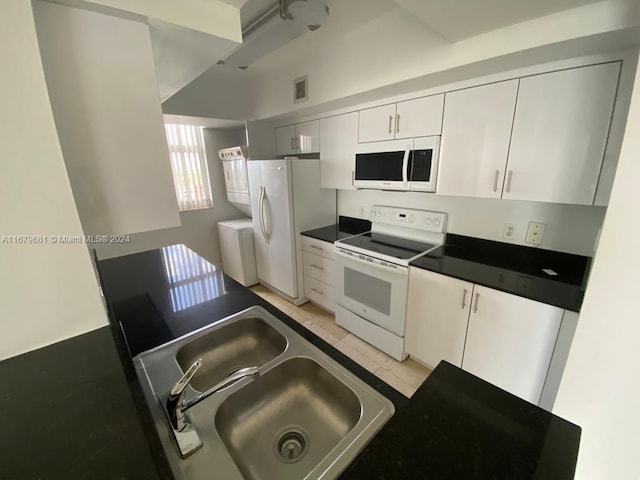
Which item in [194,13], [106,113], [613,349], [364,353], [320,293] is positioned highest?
[194,13]

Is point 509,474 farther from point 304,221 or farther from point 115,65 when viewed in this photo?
point 304,221

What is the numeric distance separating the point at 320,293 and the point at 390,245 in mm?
1006

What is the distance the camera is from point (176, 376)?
0.87m

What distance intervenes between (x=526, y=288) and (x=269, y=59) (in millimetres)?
2849

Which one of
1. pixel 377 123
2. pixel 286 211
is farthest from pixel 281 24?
pixel 286 211

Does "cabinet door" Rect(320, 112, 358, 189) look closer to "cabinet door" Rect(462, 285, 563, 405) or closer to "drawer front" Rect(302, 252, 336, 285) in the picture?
"drawer front" Rect(302, 252, 336, 285)

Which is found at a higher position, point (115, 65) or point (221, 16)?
point (221, 16)

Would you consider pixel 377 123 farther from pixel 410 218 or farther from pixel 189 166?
pixel 189 166

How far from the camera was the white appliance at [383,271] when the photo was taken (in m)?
2.04

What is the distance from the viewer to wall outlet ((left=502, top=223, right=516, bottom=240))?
191 centimetres

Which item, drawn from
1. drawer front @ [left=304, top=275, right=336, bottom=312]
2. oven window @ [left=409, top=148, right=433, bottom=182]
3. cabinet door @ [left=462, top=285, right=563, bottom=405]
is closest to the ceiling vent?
oven window @ [left=409, top=148, right=433, bottom=182]

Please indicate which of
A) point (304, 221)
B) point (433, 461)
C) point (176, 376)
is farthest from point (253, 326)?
point (304, 221)

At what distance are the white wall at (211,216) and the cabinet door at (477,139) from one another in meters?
2.84

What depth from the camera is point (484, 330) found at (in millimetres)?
1679
